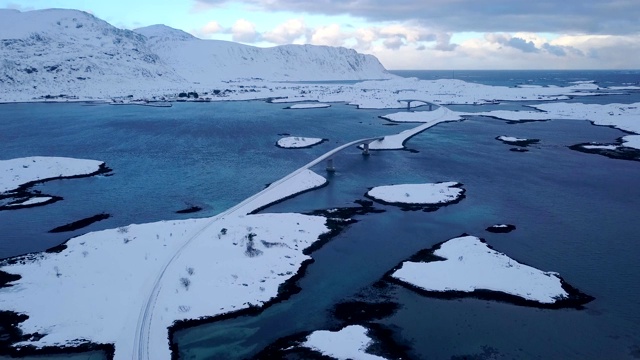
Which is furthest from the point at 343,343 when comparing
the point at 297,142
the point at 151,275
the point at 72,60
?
the point at 72,60

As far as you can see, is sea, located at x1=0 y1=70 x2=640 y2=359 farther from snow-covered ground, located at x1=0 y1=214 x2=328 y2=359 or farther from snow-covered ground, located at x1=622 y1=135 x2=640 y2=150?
snow-covered ground, located at x1=622 y1=135 x2=640 y2=150

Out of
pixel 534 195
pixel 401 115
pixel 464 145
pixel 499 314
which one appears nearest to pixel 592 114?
pixel 401 115

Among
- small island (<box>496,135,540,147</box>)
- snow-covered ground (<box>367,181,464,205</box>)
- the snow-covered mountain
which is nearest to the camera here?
snow-covered ground (<box>367,181,464,205</box>)

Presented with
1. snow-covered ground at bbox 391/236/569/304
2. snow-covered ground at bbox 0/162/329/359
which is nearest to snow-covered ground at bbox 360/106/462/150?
snow-covered ground at bbox 0/162/329/359

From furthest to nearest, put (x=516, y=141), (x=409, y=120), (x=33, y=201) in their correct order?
1. (x=409, y=120)
2. (x=516, y=141)
3. (x=33, y=201)

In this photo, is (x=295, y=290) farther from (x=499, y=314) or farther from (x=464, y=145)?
(x=464, y=145)

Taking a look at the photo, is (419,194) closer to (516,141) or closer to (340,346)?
(340,346)
